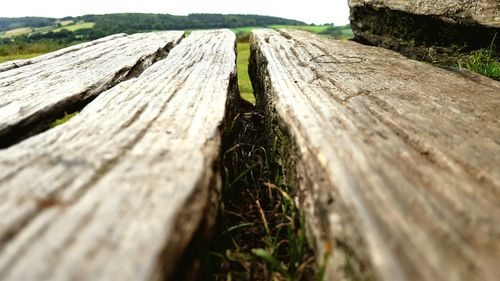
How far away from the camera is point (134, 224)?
25.9 inches

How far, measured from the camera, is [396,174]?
800mm

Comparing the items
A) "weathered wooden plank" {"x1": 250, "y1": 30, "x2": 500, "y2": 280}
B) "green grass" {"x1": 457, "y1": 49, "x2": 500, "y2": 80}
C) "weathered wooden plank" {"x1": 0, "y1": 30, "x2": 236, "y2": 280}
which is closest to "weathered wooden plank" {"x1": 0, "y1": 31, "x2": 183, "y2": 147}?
"weathered wooden plank" {"x1": 0, "y1": 30, "x2": 236, "y2": 280}

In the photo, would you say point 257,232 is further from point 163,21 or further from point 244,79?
point 163,21

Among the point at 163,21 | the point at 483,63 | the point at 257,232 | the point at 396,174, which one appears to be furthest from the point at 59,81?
the point at 163,21

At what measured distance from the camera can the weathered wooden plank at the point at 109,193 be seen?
1.90ft

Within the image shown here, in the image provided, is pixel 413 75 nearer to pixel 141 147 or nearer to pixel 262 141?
pixel 262 141

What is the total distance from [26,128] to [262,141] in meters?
1.12

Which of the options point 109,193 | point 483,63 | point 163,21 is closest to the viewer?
point 109,193

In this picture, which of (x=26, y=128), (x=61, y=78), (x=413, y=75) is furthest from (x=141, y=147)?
(x=413, y=75)

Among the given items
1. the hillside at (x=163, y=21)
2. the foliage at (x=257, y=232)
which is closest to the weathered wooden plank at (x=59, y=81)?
the foliage at (x=257, y=232)

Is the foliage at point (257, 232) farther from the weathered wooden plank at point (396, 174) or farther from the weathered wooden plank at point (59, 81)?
the weathered wooden plank at point (59, 81)

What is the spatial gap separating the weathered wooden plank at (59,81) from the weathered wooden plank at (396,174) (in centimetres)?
88

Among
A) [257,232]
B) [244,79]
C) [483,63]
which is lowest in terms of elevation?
[244,79]

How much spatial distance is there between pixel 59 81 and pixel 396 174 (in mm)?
1714
